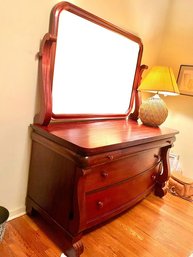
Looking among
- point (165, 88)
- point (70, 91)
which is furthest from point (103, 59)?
point (165, 88)

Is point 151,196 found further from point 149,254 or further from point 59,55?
point 59,55

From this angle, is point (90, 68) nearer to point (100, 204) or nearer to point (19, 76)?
point (19, 76)

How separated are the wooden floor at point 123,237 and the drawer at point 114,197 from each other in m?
0.15

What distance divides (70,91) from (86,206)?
815 millimetres

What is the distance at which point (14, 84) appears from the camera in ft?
4.45

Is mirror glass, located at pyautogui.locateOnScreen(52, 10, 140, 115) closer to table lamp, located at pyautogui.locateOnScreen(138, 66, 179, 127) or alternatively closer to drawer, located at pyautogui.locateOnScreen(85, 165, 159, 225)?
table lamp, located at pyautogui.locateOnScreen(138, 66, 179, 127)

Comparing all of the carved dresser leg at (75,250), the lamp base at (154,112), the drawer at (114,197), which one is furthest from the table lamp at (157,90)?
the carved dresser leg at (75,250)

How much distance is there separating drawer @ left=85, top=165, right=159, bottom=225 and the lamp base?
459mm

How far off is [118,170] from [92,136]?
32 centimetres

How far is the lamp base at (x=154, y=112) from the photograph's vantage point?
78.0 inches

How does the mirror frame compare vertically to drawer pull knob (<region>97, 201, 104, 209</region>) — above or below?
above

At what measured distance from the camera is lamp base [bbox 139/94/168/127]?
1.98 metres

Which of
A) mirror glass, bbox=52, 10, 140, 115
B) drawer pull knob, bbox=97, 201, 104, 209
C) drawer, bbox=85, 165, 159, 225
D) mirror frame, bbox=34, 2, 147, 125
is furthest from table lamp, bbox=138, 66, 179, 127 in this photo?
drawer pull knob, bbox=97, 201, 104, 209

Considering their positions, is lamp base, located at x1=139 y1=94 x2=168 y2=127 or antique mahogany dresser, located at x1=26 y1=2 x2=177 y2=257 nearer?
antique mahogany dresser, located at x1=26 y1=2 x2=177 y2=257
